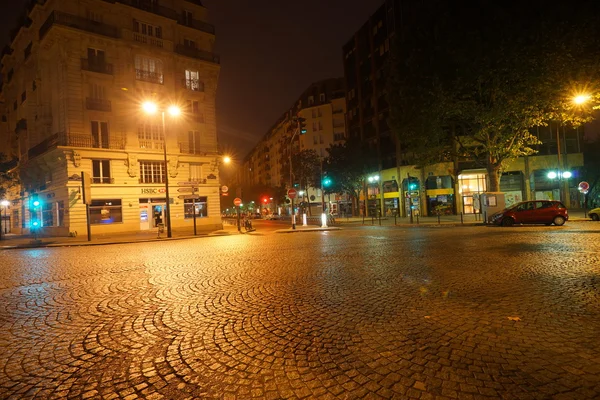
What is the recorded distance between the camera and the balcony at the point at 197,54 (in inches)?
1203

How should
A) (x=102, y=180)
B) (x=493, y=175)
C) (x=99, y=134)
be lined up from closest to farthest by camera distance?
(x=493, y=175) → (x=102, y=180) → (x=99, y=134)

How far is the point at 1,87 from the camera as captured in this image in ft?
136

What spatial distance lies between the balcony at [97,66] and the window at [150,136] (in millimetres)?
4890

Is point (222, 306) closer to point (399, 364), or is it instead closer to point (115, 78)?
point (399, 364)

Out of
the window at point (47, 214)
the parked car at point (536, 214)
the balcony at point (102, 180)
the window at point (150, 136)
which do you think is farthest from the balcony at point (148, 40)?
the parked car at point (536, 214)

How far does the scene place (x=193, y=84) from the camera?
104 feet

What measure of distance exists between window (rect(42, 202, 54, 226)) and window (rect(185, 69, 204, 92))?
1573 cm

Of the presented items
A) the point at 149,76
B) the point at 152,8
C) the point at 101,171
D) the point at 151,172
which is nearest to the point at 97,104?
the point at 149,76

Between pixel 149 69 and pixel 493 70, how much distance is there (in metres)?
26.9

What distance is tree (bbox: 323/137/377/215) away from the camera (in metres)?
46.0

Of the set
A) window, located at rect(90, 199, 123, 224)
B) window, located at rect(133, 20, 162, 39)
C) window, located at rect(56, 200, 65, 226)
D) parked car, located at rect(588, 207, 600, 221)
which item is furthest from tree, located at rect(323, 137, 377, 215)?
window, located at rect(56, 200, 65, 226)

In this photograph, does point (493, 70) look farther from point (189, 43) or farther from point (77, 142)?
point (77, 142)

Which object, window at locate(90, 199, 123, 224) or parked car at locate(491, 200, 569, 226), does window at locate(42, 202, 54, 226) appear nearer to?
window at locate(90, 199, 123, 224)

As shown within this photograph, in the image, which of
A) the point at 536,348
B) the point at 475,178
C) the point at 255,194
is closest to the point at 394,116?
the point at 475,178
